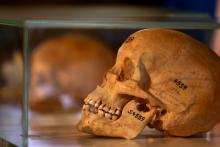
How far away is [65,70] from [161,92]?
3.39ft

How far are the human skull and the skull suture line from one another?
0.84 meters

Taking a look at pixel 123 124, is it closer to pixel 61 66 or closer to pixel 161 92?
pixel 161 92

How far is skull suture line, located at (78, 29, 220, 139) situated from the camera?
1305mm

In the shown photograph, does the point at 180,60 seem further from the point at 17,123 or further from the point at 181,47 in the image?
the point at 17,123

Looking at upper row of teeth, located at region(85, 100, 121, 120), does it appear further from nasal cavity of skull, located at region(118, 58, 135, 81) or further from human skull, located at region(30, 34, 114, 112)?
human skull, located at region(30, 34, 114, 112)

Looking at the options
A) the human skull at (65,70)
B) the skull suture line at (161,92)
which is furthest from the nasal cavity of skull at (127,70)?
the human skull at (65,70)

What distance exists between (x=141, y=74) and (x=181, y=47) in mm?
83

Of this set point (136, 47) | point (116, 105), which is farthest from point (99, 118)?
point (136, 47)

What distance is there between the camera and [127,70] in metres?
1.34

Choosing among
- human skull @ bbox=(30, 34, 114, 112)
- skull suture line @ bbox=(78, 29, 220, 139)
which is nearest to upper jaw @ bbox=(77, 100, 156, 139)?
skull suture line @ bbox=(78, 29, 220, 139)

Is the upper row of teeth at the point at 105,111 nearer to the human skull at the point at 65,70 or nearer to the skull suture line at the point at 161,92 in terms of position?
the skull suture line at the point at 161,92

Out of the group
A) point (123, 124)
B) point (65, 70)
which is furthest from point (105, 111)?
point (65, 70)

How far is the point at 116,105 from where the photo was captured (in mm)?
1324

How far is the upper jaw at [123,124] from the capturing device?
1.30m
